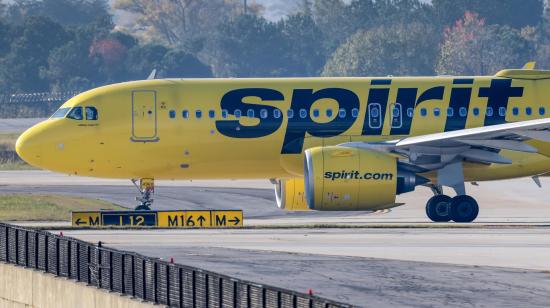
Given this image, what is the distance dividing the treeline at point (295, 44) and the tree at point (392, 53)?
0.10 m

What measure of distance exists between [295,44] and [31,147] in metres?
127

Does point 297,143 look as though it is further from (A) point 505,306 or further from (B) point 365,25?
(B) point 365,25

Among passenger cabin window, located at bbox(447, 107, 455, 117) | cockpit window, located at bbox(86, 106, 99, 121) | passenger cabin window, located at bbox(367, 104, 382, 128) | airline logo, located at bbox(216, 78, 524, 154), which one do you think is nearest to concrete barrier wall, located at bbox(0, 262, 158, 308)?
cockpit window, located at bbox(86, 106, 99, 121)

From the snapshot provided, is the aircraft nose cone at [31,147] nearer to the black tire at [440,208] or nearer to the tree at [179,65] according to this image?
the black tire at [440,208]

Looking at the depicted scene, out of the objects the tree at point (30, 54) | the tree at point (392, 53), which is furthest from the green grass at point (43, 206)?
the tree at point (392, 53)

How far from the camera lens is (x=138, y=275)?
24.6m

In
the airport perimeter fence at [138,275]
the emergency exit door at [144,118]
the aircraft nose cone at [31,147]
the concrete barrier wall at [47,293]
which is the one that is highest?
the emergency exit door at [144,118]

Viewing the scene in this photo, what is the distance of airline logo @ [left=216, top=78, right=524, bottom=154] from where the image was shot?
132 ft

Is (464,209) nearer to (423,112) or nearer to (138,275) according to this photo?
(423,112)

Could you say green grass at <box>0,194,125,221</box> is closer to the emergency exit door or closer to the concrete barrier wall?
the emergency exit door

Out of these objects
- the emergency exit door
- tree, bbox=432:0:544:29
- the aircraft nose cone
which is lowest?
the aircraft nose cone

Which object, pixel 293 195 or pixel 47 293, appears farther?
pixel 293 195

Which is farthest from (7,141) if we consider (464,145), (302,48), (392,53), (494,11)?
(494,11)

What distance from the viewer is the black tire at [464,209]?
1555 inches
